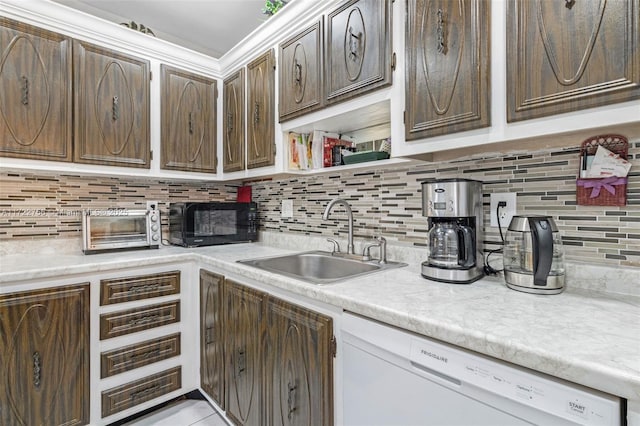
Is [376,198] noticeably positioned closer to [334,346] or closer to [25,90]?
[334,346]

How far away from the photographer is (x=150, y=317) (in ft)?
5.87

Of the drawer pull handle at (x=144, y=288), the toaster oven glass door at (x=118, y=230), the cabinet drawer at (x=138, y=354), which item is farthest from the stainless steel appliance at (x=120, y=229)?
the cabinet drawer at (x=138, y=354)

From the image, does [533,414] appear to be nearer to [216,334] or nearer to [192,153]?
[216,334]

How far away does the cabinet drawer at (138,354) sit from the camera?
1.64 m

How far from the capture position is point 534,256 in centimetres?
98

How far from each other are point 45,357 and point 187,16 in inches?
90.8

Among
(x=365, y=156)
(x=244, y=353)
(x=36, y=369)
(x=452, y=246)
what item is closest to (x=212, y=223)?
(x=244, y=353)

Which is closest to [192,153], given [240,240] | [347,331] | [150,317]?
[240,240]

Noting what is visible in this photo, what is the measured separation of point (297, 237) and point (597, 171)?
5.24ft

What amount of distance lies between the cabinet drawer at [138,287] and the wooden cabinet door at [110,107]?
2.53 feet

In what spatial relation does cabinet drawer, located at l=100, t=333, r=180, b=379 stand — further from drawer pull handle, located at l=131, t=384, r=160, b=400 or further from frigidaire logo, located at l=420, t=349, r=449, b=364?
frigidaire logo, located at l=420, t=349, r=449, b=364

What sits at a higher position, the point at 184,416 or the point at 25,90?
the point at 25,90

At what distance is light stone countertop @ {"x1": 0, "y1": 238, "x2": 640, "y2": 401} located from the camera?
1.96ft

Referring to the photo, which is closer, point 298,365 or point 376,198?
point 298,365
